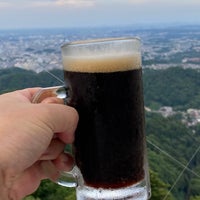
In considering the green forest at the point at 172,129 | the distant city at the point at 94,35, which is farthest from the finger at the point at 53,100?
the green forest at the point at 172,129

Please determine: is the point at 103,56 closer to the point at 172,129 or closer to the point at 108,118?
the point at 108,118

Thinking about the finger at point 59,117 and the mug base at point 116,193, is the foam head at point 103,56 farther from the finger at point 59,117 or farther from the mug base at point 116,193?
the mug base at point 116,193

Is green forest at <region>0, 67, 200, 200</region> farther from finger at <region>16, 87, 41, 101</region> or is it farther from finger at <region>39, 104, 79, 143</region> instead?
finger at <region>39, 104, 79, 143</region>

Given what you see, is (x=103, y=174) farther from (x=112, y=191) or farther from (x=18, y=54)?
(x=18, y=54)

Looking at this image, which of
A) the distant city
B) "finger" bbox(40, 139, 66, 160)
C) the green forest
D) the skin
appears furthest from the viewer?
the green forest

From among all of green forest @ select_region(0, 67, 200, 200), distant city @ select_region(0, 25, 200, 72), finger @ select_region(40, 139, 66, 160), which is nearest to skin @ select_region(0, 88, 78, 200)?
finger @ select_region(40, 139, 66, 160)

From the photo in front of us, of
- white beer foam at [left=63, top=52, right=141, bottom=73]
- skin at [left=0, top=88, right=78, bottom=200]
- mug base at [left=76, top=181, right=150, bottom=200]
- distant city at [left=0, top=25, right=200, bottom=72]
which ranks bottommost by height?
distant city at [left=0, top=25, right=200, bottom=72]

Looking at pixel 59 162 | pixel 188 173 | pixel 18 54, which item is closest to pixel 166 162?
pixel 188 173
